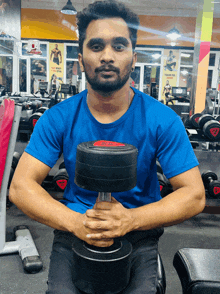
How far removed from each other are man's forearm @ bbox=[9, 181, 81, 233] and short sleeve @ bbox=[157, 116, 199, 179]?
0.41m

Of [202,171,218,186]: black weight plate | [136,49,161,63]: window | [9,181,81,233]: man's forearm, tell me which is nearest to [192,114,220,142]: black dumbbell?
[202,171,218,186]: black weight plate

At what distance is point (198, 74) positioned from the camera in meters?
4.21

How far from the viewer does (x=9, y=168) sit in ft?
5.92

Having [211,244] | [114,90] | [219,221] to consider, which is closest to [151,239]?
[114,90]

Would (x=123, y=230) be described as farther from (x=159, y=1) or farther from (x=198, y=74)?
(x=159, y=1)

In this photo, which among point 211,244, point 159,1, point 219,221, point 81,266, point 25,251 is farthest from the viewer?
point 159,1

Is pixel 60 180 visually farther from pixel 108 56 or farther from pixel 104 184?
pixel 104 184

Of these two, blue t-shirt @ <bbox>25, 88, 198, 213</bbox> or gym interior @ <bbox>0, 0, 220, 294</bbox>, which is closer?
blue t-shirt @ <bbox>25, 88, 198, 213</bbox>

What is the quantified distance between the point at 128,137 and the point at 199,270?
54 centimetres

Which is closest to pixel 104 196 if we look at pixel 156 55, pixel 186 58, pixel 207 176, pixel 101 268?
pixel 101 268

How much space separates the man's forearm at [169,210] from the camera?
945 millimetres

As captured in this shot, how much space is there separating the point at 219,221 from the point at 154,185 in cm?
177

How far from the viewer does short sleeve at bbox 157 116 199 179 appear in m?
1.07

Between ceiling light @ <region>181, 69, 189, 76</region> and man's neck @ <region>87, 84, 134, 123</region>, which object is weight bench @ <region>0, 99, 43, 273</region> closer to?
man's neck @ <region>87, 84, 134, 123</region>
